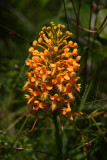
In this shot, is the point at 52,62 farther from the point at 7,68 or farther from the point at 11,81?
the point at 7,68

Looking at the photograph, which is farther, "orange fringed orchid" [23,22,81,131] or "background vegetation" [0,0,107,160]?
"background vegetation" [0,0,107,160]

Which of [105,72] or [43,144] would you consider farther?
[105,72]

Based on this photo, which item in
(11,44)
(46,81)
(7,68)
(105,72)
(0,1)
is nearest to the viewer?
(46,81)

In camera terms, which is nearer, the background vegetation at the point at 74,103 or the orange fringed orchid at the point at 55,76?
the orange fringed orchid at the point at 55,76

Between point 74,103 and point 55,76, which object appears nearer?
point 55,76

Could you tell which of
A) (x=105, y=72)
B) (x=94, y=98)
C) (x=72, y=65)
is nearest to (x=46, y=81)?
(x=72, y=65)

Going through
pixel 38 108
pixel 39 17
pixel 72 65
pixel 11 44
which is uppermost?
pixel 39 17

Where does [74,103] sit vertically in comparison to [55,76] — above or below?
below

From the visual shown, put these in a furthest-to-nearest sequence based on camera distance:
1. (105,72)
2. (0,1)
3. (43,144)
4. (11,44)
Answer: (0,1), (11,44), (105,72), (43,144)
